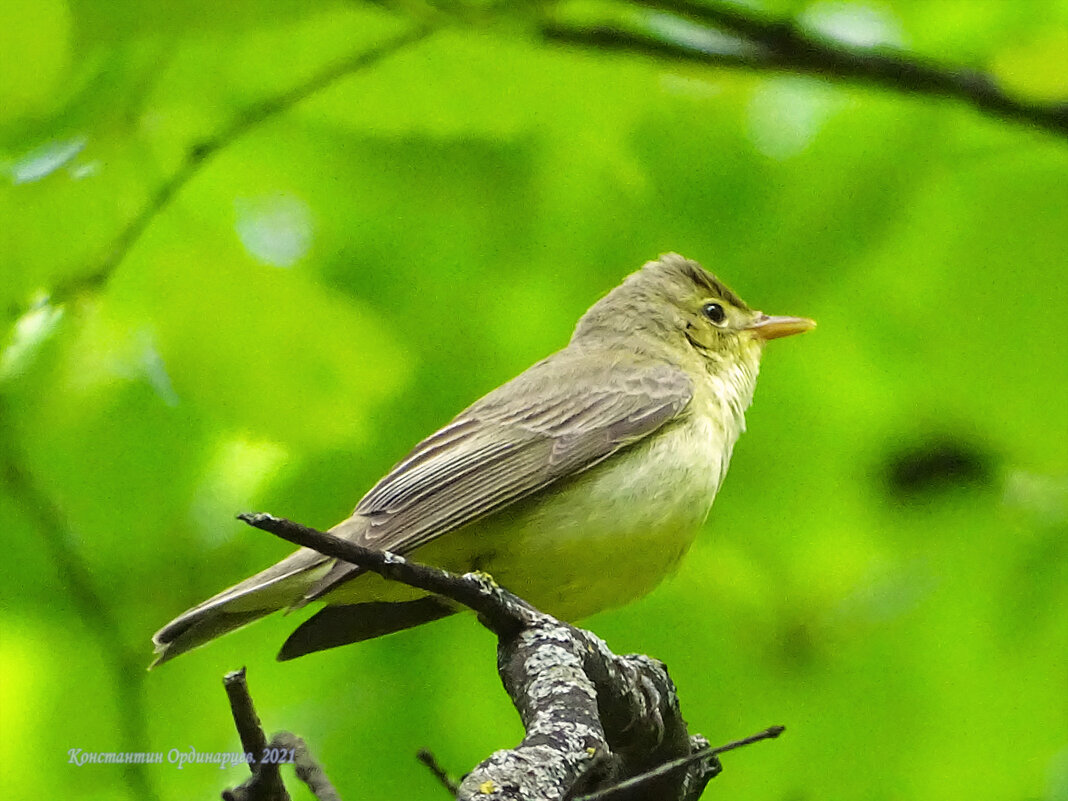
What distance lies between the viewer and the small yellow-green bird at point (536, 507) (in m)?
2.90

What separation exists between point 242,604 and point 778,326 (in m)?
1.55

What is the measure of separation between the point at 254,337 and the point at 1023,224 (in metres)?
1.79

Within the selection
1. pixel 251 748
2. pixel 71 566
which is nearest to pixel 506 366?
pixel 71 566

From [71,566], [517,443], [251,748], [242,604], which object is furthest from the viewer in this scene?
[517,443]

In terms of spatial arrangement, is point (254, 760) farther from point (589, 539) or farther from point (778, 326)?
point (778, 326)

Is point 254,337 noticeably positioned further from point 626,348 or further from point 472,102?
point 626,348

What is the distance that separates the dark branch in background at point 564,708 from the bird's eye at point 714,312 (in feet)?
4.91

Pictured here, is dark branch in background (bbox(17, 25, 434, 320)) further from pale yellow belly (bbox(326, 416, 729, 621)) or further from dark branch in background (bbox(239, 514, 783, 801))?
dark branch in background (bbox(239, 514, 783, 801))

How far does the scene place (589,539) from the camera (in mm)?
3000

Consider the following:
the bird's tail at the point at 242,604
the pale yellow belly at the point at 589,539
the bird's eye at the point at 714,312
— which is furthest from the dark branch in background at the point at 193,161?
the bird's eye at the point at 714,312

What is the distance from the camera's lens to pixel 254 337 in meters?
2.93

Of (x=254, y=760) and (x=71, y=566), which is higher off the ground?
(x=71, y=566)

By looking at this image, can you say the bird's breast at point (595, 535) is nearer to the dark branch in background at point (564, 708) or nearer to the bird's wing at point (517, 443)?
the bird's wing at point (517, 443)

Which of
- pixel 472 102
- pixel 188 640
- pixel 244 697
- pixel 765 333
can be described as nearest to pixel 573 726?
pixel 244 697
